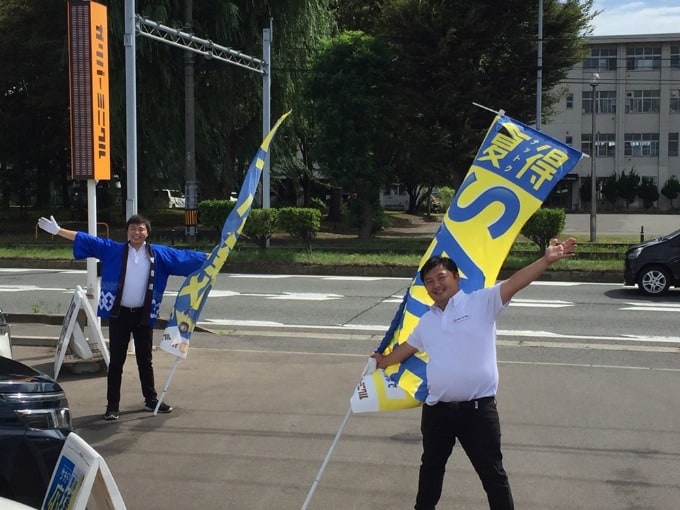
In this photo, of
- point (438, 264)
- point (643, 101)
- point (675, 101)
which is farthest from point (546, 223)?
point (675, 101)

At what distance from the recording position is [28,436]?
3568 mm

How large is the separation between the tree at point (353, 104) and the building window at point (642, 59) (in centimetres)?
4674

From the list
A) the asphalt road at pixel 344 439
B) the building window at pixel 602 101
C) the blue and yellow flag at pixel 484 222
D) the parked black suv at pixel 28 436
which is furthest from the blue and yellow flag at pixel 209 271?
the building window at pixel 602 101

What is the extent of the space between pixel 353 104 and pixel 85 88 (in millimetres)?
17844

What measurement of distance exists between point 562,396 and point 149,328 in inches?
156

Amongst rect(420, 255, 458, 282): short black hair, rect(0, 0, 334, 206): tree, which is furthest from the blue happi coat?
rect(0, 0, 334, 206): tree

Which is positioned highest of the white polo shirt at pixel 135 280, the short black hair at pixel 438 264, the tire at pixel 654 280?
the short black hair at pixel 438 264

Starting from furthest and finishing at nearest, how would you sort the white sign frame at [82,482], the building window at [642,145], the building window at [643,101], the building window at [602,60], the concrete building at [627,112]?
1. the building window at [642,145]
2. the building window at [643,101]
3. the building window at [602,60]
4. the concrete building at [627,112]
5. the white sign frame at [82,482]

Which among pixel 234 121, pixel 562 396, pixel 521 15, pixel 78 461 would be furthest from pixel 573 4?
pixel 78 461

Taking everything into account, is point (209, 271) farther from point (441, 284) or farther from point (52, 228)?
point (441, 284)

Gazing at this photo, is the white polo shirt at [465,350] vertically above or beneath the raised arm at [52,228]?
beneath

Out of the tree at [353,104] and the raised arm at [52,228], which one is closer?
the raised arm at [52,228]

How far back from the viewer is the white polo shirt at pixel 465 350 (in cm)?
365

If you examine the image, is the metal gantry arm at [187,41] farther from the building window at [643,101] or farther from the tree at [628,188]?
the building window at [643,101]
